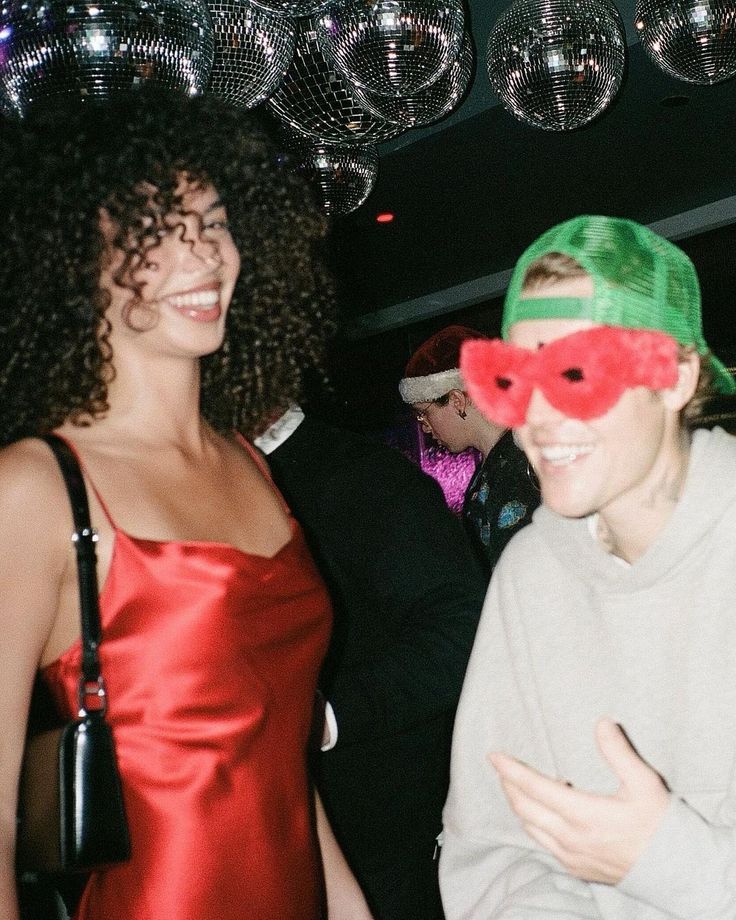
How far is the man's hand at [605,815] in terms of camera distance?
4.58ft

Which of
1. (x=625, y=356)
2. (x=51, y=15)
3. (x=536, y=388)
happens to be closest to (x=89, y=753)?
(x=536, y=388)

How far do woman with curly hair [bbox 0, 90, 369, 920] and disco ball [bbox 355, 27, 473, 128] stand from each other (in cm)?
92

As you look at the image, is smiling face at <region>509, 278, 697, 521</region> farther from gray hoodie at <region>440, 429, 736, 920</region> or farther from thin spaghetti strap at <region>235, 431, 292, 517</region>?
thin spaghetti strap at <region>235, 431, 292, 517</region>

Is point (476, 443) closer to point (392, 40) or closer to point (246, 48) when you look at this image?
point (392, 40)

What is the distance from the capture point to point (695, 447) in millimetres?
1616

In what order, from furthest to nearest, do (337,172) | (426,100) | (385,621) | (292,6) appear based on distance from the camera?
(337,172), (426,100), (292,6), (385,621)

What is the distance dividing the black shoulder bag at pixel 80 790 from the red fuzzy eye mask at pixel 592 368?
2.55 ft

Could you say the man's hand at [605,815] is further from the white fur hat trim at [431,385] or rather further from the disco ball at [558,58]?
the white fur hat trim at [431,385]

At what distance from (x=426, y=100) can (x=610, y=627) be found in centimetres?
186

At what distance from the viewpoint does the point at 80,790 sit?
4.63 ft

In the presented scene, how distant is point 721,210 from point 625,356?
24.1ft

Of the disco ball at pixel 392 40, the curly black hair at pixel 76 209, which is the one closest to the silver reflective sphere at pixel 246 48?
the disco ball at pixel 392 40

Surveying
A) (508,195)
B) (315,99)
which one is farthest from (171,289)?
(508,195)

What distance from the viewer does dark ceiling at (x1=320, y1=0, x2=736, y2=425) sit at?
19.4 ft
